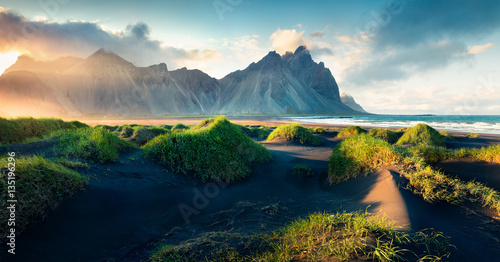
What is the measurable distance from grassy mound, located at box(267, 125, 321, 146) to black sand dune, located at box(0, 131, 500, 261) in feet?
24.0

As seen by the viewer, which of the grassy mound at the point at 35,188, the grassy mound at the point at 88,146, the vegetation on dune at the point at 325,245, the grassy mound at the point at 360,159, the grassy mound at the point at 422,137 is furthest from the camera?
the grassy mound at the point at 422,137

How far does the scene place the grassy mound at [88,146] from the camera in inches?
214

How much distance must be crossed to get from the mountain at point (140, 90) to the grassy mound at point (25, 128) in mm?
90548

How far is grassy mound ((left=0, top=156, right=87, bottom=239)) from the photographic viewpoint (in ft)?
9.88

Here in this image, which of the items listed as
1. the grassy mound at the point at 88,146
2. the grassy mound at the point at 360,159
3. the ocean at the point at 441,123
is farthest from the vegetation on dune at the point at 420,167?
the ocean at the point at 441,123

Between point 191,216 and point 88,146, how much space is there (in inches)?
149

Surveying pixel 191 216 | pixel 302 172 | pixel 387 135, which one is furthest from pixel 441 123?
pixel 191 216

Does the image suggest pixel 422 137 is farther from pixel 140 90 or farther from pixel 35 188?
pixel 140 90

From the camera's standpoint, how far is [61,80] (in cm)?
8938

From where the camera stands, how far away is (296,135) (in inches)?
561

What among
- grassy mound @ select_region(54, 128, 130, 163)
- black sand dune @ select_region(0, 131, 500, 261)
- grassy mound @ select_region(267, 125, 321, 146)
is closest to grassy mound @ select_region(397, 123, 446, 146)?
grassy mound @ select_region(267, 125, 321, 146)

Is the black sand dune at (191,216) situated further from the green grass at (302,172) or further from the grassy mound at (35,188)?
the green grass at (302,172)

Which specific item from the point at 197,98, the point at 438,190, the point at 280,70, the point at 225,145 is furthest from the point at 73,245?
the point at 280,70

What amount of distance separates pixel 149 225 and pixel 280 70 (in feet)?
535
